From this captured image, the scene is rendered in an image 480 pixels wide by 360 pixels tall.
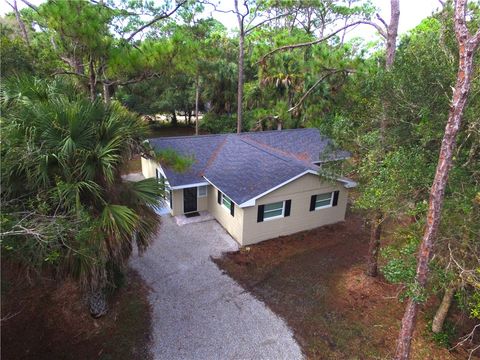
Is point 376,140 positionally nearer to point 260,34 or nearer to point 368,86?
point 368,86

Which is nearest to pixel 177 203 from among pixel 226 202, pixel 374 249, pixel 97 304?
pixel 226 202

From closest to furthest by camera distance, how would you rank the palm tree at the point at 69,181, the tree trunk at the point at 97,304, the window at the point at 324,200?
1. the palm tree at the point at 69,181
2. the tree trunk at the point at 97,304
3. the window at the point at 324,200

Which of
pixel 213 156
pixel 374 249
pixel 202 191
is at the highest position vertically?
pixel 213 156

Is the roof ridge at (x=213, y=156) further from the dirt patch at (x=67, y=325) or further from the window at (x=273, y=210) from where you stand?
the dirt patch at (x=67, y=325)

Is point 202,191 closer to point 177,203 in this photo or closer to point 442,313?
point 177,203

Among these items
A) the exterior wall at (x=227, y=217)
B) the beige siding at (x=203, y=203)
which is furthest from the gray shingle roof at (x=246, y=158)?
Result: the beige siding at (x=203, y=203)

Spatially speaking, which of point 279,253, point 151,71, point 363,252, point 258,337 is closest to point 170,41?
point 151,71
